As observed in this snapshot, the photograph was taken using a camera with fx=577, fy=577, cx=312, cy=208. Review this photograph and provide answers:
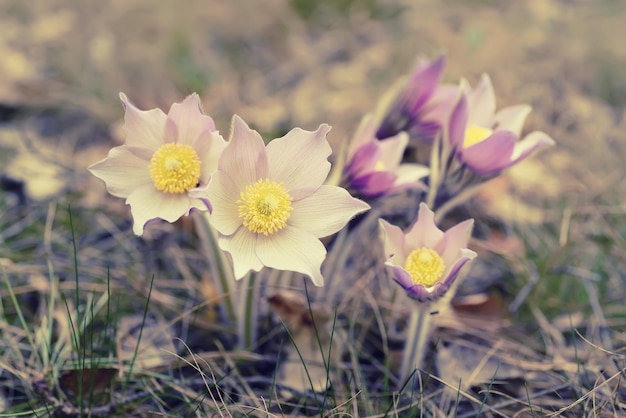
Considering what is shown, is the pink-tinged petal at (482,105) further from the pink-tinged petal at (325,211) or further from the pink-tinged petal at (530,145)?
the pink-tinged petal at (325,211)

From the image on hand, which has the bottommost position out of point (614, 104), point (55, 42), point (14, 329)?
point (614, 104)

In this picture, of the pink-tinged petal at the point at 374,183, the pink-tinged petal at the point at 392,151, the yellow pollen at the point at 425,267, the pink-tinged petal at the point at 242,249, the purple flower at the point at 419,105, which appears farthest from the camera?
the purple flower at the point at 419,105

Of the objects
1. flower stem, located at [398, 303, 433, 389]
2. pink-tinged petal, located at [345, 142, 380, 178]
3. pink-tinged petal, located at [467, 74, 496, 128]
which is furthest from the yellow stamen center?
pink-tinged petal, located at [467, 74, 496, 128]

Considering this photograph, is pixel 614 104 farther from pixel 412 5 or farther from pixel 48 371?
pixel 48 371

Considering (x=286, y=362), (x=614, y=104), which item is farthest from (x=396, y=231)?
(x=614, y=104)

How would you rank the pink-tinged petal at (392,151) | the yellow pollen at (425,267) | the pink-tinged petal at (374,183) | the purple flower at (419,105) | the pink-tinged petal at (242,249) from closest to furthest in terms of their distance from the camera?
the pink-tinged petal at (242,249), the yellow pollen at (425,267), the pink-tinged petal at (374,183), the pink-tinged petal at (392,151), the purple flower at (419,105)

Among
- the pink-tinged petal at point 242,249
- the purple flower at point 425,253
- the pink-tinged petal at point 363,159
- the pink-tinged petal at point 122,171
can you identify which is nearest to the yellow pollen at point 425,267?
the purple flower at point 425,253
